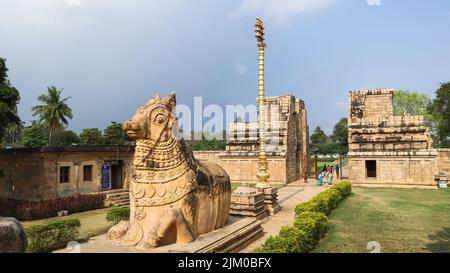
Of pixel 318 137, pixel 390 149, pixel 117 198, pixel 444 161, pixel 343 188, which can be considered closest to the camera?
pixel 343 188

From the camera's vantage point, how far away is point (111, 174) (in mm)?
17766

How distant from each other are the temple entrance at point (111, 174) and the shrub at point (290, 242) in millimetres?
12318

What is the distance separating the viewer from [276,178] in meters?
22.9

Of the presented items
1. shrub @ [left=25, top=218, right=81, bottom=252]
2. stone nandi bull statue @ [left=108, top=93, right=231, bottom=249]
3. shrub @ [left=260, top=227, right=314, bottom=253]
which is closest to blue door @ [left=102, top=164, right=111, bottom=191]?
shrub @ [left=25, top=218, right=81, bottom=252]

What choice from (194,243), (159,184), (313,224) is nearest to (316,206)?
(313,224)

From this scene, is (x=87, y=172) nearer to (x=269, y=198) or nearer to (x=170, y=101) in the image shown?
(x=269, y=198)

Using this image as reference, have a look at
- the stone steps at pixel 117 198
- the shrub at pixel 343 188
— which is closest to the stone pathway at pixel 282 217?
the shrub at pixel 343 188

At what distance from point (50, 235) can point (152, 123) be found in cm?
474

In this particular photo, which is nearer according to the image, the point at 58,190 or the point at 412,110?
the point at 58,190

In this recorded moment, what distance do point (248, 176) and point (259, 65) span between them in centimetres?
1264

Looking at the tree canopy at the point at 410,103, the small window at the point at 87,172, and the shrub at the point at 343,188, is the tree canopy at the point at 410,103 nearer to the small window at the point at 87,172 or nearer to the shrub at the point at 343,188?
the shrub at the point at 343,188
